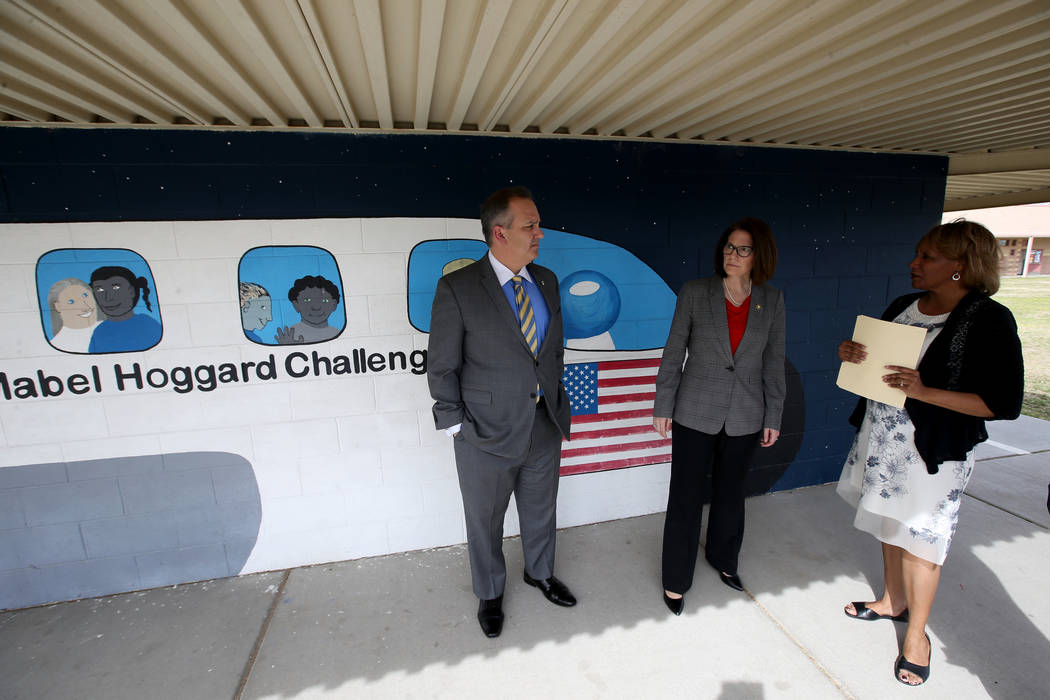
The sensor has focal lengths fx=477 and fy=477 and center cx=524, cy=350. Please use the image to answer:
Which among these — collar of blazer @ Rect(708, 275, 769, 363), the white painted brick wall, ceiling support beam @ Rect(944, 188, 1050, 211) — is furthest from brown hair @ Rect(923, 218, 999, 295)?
ceiling support beam @ Rect(944, 188, 1050, 211)

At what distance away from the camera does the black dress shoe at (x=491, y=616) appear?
2.32 metres

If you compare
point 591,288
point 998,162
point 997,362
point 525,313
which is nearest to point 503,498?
point 525,313

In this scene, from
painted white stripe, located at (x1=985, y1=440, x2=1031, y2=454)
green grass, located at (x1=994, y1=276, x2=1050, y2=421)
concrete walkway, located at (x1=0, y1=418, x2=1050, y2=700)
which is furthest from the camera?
green grass, located at (x1=994, y1=276, x2=1050, y2=421)

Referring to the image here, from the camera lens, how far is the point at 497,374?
2145 mm

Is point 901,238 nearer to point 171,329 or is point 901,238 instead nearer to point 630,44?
point 630,44

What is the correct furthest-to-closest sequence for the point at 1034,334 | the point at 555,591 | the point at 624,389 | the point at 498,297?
the point at 1034,334 → the point at 624,389 → the point at 555,591 → the point at 498,297

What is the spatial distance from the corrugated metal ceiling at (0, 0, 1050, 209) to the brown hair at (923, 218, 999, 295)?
0.70 metres

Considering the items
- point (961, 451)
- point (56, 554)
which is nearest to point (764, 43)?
point (961, 451)

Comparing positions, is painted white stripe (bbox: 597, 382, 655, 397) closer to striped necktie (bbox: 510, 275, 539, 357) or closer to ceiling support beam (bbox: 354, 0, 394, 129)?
striped necktie (bbox: 510, 275, 539, 357)

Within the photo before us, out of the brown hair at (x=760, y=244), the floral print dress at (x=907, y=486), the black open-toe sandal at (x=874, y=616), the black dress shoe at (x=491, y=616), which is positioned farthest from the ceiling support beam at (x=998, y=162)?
the black dress shoe at (x=491, y=616)

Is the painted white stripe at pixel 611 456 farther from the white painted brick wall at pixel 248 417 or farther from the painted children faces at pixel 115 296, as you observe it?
the painted children faces at pixel 115 296

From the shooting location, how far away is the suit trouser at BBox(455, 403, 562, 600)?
88.4 inches

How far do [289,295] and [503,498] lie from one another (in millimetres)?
1590

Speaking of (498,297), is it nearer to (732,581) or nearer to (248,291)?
(248,291)
